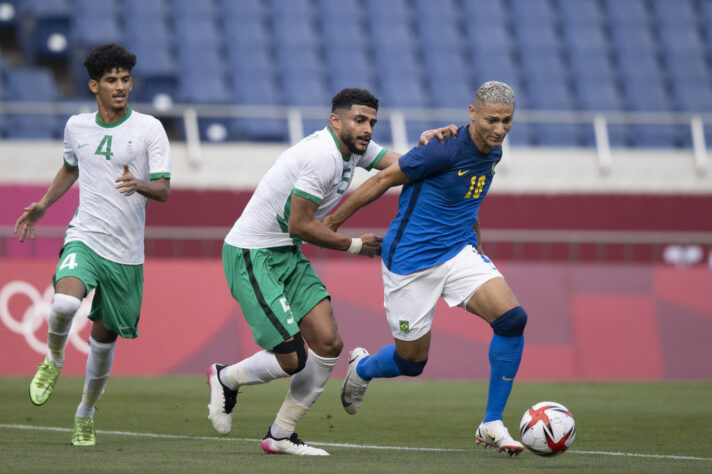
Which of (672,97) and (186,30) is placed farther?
(672,97)

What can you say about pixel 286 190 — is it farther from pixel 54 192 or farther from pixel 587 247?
pixel 587 247

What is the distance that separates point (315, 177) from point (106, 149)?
149cm

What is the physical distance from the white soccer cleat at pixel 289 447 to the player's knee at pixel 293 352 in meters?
0.41

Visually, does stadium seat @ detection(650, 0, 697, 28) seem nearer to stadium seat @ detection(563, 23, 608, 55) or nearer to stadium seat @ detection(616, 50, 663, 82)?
stadium seat @ detection(616, 50, 663, 82)

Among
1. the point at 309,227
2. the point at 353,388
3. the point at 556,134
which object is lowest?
the point at 353,388

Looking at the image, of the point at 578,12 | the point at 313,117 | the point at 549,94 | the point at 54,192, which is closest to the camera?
the point at 54,192

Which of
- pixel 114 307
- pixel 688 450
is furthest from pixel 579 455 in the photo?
pixel 114 307

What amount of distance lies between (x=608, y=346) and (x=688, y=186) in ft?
15.9

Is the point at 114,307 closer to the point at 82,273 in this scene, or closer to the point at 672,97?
the point at 82,273

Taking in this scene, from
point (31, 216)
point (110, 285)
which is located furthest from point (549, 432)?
point (31, 216)

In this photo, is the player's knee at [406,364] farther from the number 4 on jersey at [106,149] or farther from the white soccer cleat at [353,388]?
the number 4 on jersey at [106,149]

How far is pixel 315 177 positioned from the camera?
22.8 feet

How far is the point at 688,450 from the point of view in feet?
24.4

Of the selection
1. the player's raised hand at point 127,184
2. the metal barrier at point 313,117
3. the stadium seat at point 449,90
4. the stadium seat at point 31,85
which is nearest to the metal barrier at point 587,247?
the metal barrier at point 313,117
